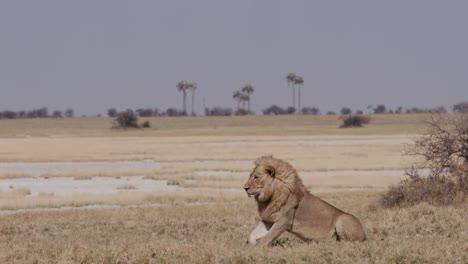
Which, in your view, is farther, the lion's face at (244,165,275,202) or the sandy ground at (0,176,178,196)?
the sandy ground at (0,176,178,196)

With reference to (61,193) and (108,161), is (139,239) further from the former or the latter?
(108,161)

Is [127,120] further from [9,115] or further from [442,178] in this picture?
[442,178]

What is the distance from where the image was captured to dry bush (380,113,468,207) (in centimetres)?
1952

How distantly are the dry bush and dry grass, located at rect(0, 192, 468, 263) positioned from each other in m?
0.71

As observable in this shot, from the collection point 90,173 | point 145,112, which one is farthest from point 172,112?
point 90,173

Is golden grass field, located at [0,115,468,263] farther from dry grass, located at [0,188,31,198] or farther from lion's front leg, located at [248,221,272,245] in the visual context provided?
lion's front leg, located at [248,221,272,245]

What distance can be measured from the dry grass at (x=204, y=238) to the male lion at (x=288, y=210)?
0.26 m

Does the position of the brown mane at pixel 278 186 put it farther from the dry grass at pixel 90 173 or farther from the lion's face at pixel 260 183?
the dry grass at pixel 90 173

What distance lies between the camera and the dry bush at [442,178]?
64.0 ft

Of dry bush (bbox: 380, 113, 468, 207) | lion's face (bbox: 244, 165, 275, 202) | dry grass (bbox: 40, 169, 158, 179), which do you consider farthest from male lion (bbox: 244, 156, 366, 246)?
dry grass (bbox: 40, 169, 158, 179)

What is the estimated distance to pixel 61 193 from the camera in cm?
2994

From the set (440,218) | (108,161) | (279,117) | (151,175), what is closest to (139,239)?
(440,218)

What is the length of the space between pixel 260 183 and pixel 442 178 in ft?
29.0

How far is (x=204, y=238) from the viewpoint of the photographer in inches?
581
